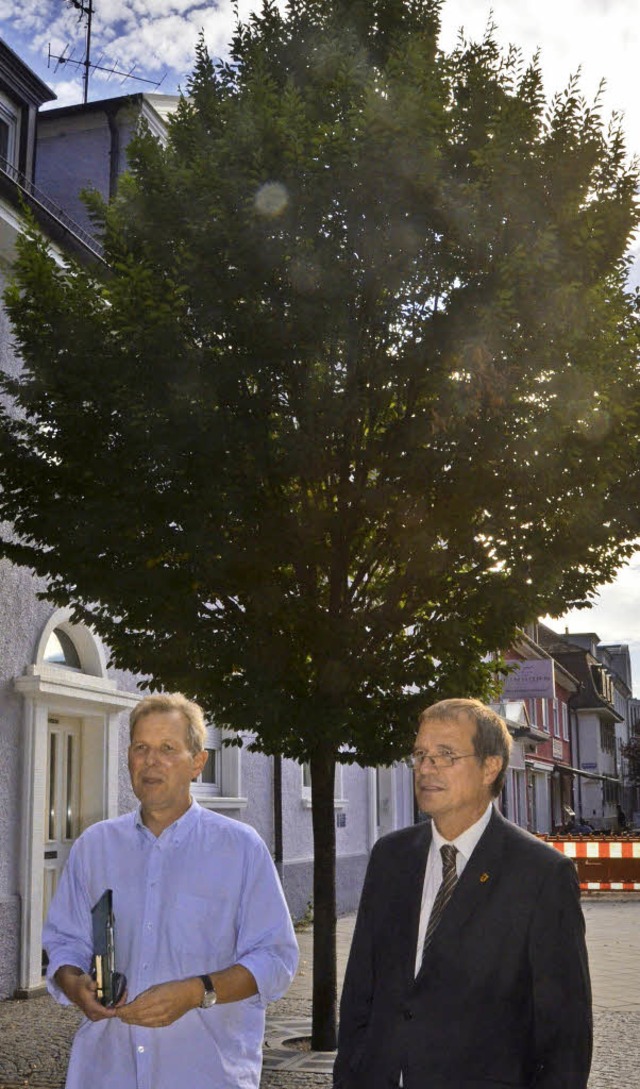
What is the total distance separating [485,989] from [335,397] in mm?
5330

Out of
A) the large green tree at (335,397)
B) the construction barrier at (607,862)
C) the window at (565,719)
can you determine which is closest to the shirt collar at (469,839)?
the large green tree at (335,397)

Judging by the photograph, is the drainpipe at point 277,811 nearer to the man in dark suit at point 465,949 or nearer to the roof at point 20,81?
the roof at point 20,81

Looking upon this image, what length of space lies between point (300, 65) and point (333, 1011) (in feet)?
20.5


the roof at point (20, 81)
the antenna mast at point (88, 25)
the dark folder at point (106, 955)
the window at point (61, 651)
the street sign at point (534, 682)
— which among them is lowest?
the dark folder at point (106, 955)

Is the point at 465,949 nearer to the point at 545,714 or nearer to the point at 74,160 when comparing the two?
the point at 74,160

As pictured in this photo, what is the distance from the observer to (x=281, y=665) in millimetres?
8164

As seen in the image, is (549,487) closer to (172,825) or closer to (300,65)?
(300,65)

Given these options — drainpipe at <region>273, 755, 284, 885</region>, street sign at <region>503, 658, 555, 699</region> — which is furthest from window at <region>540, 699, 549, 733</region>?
drainpipe at <region>273, 755, 284, 885</region>

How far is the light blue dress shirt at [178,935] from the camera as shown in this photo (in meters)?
3.18

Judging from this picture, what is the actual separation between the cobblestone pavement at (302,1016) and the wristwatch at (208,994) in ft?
15.2

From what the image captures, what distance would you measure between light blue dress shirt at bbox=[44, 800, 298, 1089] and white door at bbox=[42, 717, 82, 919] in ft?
28.8

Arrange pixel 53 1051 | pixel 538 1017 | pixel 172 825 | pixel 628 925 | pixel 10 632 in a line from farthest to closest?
pixel 628 925
pixel 10 632
pixel 53 1051
pixel 172 825
pixel 538 1017

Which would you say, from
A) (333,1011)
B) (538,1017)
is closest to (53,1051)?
(333,1011)

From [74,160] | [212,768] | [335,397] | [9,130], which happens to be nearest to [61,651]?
[212,768]
